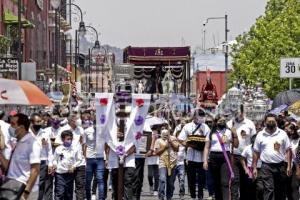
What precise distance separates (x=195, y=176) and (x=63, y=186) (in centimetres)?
441

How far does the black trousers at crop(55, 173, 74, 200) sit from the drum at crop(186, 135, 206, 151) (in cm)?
370

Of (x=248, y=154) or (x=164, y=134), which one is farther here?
(x=164, y=134)

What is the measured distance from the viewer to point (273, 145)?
17312 millimetres

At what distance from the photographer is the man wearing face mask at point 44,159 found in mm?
17500

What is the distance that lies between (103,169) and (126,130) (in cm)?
268

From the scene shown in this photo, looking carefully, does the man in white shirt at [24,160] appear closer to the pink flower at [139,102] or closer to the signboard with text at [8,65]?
the pink flower at [139,102]

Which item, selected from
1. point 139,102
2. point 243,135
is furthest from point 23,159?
point 243,135

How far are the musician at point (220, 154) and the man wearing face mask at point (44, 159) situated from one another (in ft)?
10.3

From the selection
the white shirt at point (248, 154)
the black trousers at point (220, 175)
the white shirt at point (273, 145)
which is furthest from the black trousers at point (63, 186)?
the white shirt at point (273, 145)

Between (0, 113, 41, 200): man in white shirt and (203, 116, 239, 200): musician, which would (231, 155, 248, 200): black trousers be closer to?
(203, 116, 239, 200): musician

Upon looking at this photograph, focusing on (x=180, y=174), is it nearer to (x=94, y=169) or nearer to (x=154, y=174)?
(x=154, y=174)

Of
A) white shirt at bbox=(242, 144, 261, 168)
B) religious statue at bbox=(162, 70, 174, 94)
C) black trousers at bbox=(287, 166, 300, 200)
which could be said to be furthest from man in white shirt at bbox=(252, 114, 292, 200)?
religious statue at bbox=(162, 70, 174, 94)

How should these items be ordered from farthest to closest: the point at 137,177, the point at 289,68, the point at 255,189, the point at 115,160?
1. the point at 289,68
2. the point at 255,189
3. the point at 137,177
4. the point at 115,160

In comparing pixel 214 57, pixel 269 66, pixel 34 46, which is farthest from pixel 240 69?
pixel 214 57
